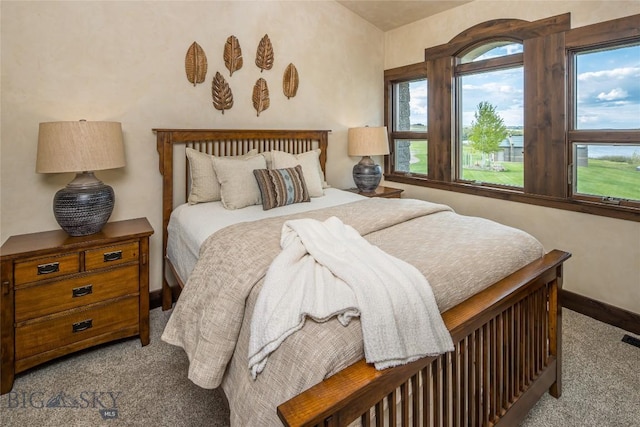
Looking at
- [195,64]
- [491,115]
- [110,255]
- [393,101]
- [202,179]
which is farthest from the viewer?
[393,101]

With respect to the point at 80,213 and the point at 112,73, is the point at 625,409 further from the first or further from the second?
the point at 112,73

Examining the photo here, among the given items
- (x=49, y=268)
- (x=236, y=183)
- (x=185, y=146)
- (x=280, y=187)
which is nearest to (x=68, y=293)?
(x=49, y=268)

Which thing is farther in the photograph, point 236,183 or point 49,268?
point 236,183

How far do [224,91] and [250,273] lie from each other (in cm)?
212

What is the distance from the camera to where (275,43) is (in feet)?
10.8

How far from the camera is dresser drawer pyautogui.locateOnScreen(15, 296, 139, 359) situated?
6.43 ft

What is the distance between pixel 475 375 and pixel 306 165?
6.97 feet

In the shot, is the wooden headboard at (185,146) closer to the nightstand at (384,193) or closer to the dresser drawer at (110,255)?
the dresser drawer at (110,255)

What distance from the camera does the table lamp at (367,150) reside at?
3.70m

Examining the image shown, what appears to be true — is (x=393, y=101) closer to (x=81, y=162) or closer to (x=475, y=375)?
(x=81, y=162)

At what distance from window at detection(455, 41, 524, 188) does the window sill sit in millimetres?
119

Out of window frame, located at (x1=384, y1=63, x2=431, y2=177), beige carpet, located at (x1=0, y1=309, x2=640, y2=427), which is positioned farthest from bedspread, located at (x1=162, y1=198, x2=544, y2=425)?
window frame, located at (x1=384, y1=63, x2=431, y2=177)

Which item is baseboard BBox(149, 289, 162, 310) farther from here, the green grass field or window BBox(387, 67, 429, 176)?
the green grass field

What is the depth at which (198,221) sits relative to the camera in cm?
229
